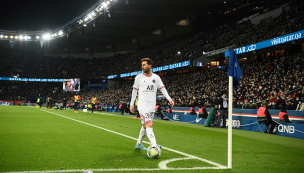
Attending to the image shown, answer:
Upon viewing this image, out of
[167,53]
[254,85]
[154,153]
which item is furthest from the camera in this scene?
[167,53]

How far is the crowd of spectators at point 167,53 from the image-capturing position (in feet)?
86.1

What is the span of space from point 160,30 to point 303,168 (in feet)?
167

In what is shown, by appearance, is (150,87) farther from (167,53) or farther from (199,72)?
(167,53)

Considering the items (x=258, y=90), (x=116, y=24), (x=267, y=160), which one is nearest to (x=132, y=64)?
(x=116, y=24)

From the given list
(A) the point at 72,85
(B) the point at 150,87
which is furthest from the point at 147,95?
(A) the point at 72,85

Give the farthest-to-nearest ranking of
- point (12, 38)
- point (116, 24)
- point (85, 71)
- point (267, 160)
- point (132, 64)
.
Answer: point (85, 71) → point (12, 38) → point (132, 64) → point (116, 24) → point (267, 160)

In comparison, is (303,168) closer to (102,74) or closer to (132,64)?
(132,64)

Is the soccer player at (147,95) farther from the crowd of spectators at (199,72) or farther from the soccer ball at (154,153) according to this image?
the crowd of spectators at (199,72)

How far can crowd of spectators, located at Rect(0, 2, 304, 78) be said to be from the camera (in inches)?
1033

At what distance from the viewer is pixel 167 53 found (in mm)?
45219

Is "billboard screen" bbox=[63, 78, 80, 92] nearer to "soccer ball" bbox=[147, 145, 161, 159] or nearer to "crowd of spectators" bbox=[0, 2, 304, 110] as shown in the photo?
"crowd of spectators" bbox=[0, 2, 304, 110]

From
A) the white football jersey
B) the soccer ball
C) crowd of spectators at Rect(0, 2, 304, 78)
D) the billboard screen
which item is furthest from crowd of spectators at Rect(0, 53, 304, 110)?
the billboard screen

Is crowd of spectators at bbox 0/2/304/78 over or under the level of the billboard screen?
over

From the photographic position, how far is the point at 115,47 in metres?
65.4
